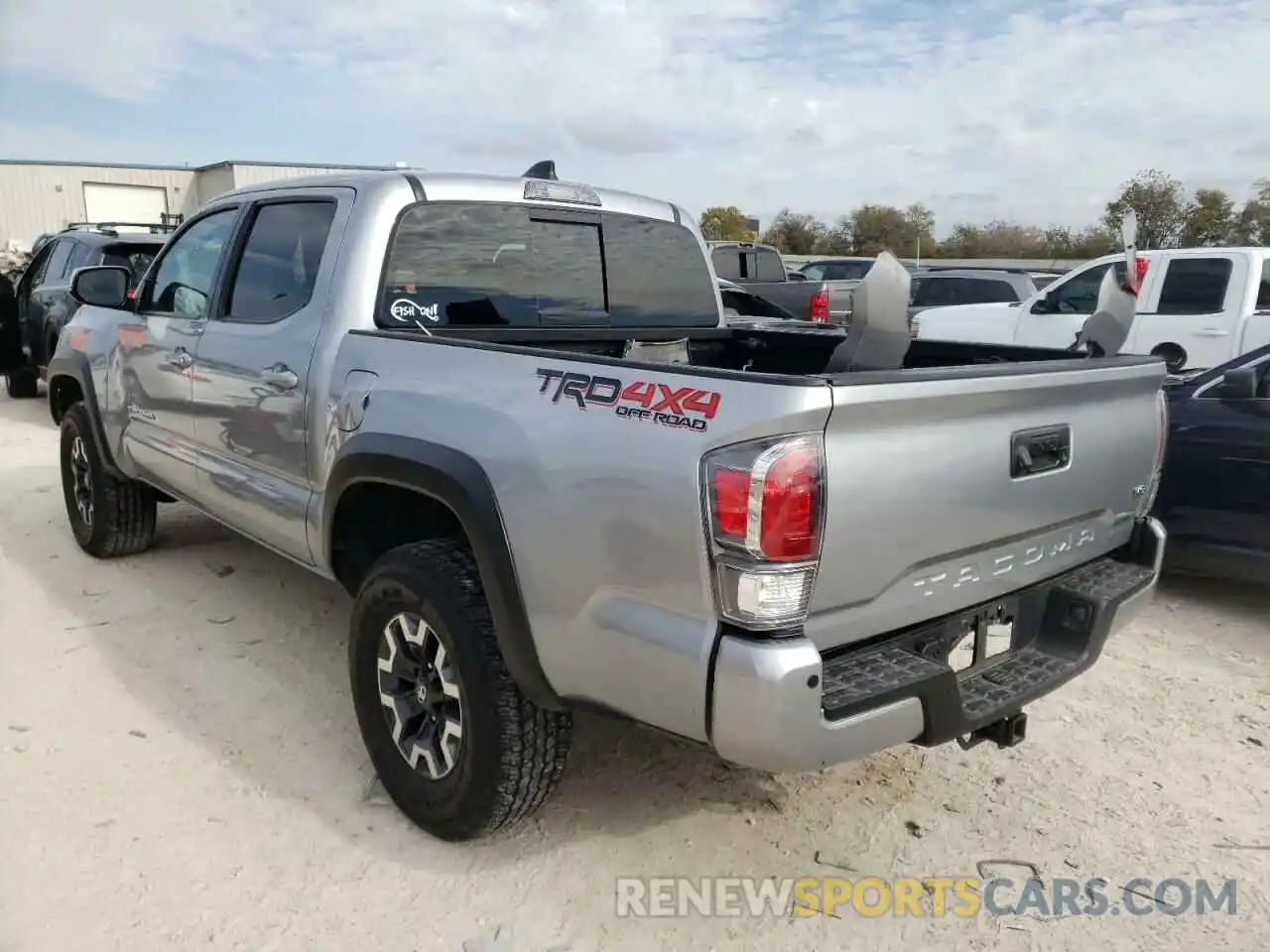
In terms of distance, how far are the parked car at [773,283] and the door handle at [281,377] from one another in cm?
945

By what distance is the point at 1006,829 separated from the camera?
3008mm

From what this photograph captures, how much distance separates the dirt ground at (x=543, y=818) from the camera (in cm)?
256

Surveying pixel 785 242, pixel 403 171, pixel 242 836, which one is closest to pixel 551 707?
pixel 242 836

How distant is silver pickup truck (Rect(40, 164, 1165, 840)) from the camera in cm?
210

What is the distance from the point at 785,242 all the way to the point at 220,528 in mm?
45113

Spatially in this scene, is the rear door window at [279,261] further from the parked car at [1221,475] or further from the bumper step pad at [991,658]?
the parked car at [1221,475]

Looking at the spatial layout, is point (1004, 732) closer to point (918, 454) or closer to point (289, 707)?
point (918, 454)

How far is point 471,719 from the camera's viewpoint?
266 centimetres

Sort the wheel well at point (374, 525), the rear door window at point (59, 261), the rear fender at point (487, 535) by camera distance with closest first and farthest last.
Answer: the rear fender at point (487, 535), the wheel well at point (374, 525), the rear door window at point (59, 261)

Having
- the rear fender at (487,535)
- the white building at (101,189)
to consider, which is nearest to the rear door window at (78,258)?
the rear fender at (487,535)

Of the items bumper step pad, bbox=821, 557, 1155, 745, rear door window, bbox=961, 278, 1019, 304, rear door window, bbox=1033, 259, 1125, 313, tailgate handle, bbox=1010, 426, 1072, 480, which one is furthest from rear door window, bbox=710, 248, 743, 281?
tailgate handle, bbox=1010, 426, 1072, 480

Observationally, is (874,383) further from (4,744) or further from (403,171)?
(4,744)

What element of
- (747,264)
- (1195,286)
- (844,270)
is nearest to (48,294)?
(747,264)

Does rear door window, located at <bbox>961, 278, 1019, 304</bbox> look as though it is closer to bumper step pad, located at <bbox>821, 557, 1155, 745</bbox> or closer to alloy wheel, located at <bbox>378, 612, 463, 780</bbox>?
bumper step pad, located at <bbox>821, 557, 1155, 745</bbox>
